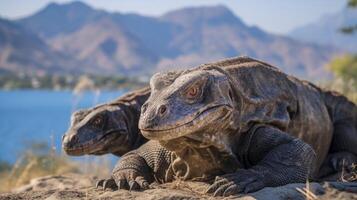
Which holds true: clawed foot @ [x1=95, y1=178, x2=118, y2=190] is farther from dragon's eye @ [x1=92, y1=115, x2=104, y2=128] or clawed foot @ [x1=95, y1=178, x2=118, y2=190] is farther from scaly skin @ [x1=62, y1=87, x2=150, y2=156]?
dragon's eye @ [x1=92, y1=115, x2=104, y2=128]

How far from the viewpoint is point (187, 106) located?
171 inches

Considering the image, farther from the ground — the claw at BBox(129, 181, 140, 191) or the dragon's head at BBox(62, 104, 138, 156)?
the dragon's head at BBox(62, 104, 138, 156)

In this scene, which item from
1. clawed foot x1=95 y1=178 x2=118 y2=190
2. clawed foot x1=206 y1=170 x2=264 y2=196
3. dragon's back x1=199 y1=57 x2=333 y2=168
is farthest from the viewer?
dragon's back x1=199 y1=57 x2=333 y2=168

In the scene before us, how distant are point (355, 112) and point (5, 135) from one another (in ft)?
43.0

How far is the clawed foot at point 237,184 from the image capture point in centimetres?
434

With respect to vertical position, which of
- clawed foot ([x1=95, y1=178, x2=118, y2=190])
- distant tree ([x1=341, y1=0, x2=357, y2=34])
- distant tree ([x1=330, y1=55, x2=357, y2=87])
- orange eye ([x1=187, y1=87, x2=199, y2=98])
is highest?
distant tree ([x1=341, y1=0, x2=357, y2=34])

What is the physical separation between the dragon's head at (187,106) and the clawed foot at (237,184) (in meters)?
0.38

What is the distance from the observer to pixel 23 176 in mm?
10258

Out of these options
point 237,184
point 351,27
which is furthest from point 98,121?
point 351,27

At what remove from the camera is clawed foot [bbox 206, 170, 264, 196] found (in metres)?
4.34

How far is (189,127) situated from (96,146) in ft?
8.57

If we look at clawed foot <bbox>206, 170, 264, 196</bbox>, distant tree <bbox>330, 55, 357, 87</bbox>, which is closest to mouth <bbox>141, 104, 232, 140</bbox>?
clawed foot <bbox>206, 170, 264, 196</bbox>

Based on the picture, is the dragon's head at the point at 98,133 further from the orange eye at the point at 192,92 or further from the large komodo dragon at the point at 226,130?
the orange eye at the point at 192,92

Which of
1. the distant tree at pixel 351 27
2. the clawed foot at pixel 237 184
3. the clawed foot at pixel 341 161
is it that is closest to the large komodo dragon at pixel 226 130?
the clawed foot at pixel 237 184
